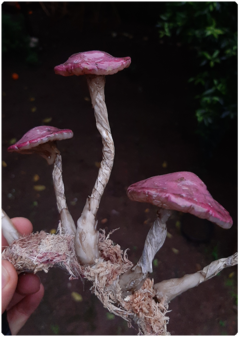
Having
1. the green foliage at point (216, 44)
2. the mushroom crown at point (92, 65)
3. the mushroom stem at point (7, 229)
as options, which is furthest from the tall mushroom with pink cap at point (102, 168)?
the green foliage at point (216, 44)

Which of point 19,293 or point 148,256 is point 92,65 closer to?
point 148,256

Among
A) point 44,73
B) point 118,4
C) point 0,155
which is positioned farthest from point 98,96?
point 118,4

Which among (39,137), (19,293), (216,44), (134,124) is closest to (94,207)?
(39,137)

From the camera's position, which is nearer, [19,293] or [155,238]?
[155,238]

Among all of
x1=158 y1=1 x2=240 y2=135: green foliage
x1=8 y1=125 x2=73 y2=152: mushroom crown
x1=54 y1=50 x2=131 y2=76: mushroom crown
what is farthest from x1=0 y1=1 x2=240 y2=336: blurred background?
x1=54 y1=50 x2=131 y2=76: mushroom crown

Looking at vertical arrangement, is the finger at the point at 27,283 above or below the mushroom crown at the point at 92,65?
below

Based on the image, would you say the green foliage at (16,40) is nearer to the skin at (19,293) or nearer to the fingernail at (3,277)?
the skin at (19,293)
